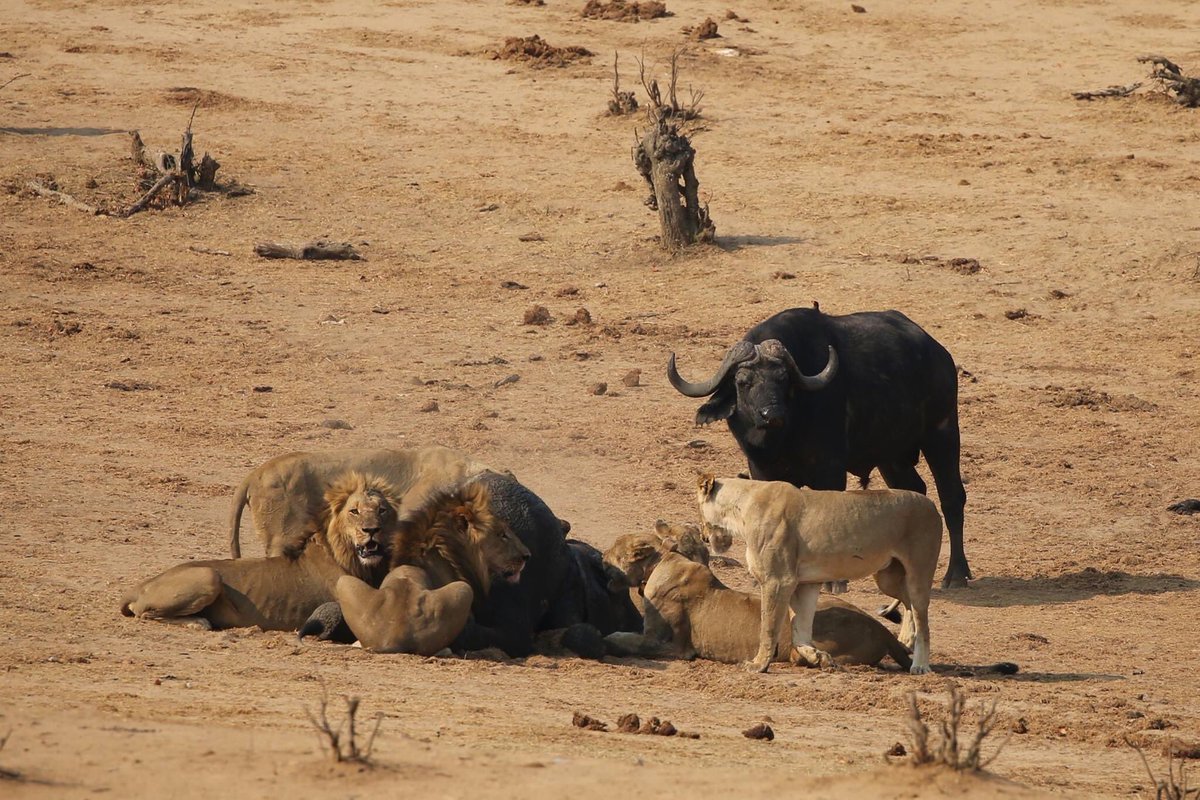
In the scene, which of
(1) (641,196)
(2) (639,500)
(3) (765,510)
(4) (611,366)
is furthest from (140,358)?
(3) (765,510)

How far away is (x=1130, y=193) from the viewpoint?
21516mm

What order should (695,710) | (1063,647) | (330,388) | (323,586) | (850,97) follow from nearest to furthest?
(695,710) < (323,586) < (1063,647) < (330,388) < (850,97)

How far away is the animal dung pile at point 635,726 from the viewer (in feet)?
26.7

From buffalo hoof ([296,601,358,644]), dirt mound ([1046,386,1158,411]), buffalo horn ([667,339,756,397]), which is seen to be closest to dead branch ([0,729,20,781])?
buffalo hoof ([296,601,358,644])

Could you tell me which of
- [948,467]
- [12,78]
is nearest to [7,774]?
[948,467]

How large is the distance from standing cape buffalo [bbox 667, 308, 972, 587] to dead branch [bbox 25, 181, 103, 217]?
1042 centimetres

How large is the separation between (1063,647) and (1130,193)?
1118 cm

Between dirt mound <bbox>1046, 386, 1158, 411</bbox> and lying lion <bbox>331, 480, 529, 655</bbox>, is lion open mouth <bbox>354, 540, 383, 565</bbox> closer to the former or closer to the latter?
lying lion <bbox>331, 480, 529, 655</bbox>

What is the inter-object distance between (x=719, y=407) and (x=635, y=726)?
4.93 meters

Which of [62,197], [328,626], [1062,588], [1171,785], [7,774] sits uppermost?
[7,774]

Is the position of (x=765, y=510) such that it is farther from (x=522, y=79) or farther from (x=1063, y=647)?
(x=522, y=79)

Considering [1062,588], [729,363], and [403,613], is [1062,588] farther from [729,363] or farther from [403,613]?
[403,613]

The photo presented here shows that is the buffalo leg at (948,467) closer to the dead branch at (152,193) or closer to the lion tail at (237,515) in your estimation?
the lion tail at (237,515)

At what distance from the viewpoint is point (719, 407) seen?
12.9 meters
